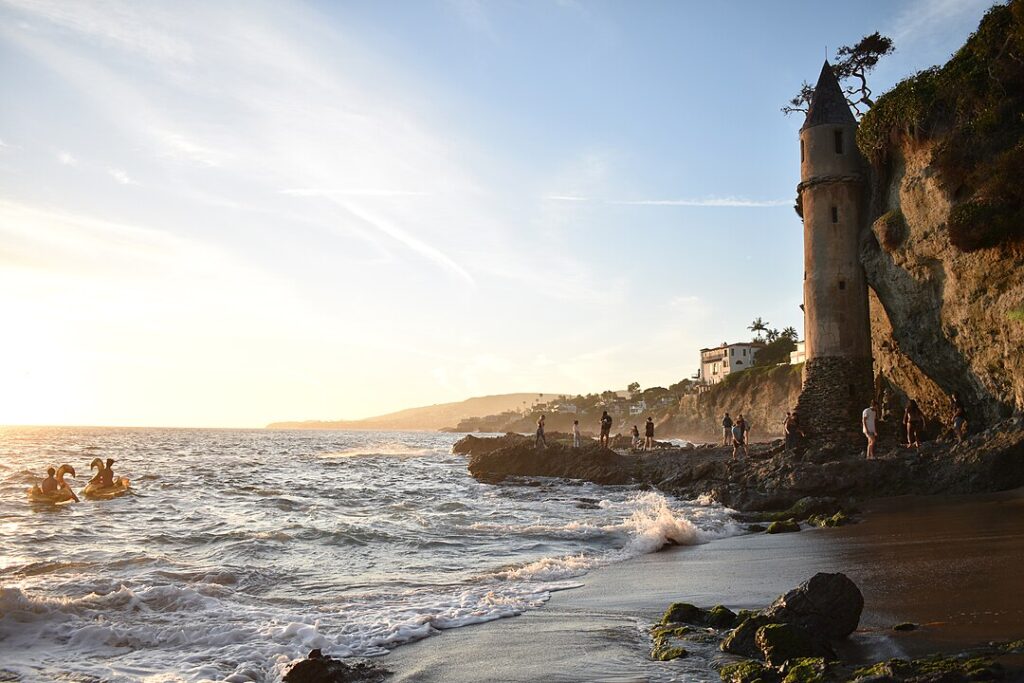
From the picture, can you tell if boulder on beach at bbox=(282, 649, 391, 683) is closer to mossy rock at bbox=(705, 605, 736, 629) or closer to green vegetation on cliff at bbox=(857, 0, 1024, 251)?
mossy rock at bbox=(705, 605, 736, 629)

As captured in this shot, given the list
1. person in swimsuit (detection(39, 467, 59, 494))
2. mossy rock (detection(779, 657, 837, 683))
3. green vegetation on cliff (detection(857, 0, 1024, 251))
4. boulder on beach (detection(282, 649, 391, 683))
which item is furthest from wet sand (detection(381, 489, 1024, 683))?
person in swimsuit (detection(39, 467, 59, 494))

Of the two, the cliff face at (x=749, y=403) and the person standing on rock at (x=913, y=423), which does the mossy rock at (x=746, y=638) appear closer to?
the person standing on rock at (x=913, y=423)

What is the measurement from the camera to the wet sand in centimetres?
652

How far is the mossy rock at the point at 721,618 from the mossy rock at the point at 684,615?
116mm

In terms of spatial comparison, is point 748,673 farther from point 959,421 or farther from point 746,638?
point 959,421

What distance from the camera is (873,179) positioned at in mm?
27812

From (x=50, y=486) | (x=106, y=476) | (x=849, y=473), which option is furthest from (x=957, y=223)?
(x=106, y=476)

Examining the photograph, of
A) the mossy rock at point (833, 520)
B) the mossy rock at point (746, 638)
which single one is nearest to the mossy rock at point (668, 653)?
the mossy rock at point (746, 638)

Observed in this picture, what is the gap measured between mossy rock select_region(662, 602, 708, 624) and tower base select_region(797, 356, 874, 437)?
21.8m

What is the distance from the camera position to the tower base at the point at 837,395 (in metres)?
27.4

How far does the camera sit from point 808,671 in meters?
5.75

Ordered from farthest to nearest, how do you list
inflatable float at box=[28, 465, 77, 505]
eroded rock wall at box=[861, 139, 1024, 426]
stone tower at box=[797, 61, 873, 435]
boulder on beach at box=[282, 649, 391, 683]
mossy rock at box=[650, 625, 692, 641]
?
Answer: stone tower at box=[797, 61, 873, 435]
inflatable float at box=[28, 465, 77, 505]
eroded rock wall at box=[861, 139, 1024, 426]
mossy rock at box=[650, 625, 692, 641]
boulder on beach at box=[282, 649, 391, 683]

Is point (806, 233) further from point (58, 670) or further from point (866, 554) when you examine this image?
point (58, 670)

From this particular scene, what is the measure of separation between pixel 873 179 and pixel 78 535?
28.1 m
